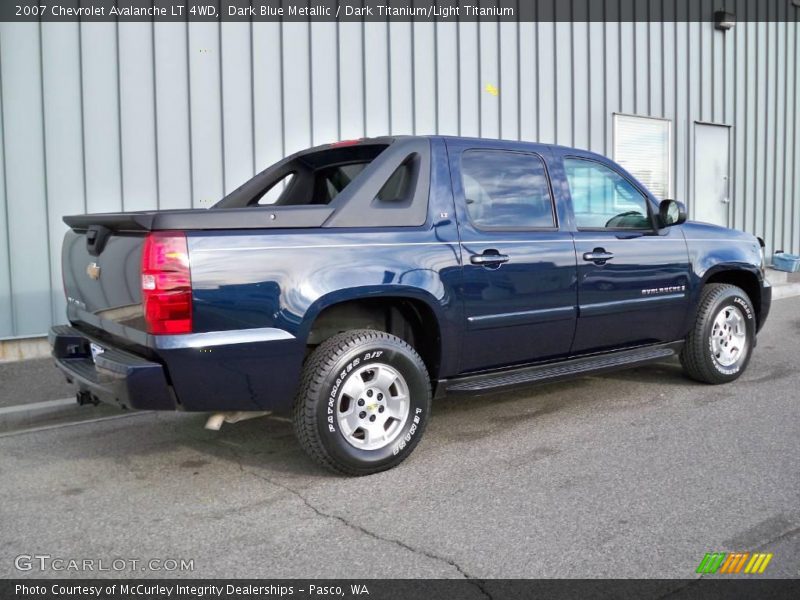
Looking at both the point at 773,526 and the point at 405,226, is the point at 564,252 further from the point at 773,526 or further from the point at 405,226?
the point at 773,526

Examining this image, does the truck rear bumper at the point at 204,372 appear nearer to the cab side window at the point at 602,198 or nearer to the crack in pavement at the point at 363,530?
the crack in pavement at the point at 363,530

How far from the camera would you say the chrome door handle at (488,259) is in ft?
15.3

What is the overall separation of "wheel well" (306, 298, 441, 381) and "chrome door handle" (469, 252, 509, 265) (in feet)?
1.30

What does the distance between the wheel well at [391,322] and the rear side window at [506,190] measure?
2.15ft

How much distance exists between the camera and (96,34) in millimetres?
7664

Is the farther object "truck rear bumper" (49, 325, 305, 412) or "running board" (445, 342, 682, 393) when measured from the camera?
"running board" (445, 342, 682, 393)

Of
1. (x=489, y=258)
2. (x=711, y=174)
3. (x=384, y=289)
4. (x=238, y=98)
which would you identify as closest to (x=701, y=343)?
(x=489, y=258)

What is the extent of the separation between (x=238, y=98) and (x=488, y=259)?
4.69m

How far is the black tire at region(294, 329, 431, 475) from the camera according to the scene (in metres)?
4.10

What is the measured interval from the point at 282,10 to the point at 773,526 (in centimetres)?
710

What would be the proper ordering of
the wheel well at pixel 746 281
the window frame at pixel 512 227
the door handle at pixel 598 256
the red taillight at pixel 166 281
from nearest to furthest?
the red taillight at pixel 166 281 < the window frame at pixel 512 227 < the door handle at pixel 598 256 < the wheel well at pixel 746 281

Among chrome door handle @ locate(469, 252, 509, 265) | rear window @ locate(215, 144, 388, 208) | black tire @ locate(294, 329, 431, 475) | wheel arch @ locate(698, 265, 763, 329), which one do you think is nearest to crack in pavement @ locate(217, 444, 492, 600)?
black tire @ locate(294, 329, 431, 475)

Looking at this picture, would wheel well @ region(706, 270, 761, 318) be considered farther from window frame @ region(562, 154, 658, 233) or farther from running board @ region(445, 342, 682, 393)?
window frame @ region(562, 154, 658, 233)

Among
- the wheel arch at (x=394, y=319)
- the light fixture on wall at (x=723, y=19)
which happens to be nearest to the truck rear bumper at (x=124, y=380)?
the wheel arch at (x=394, y=319)
